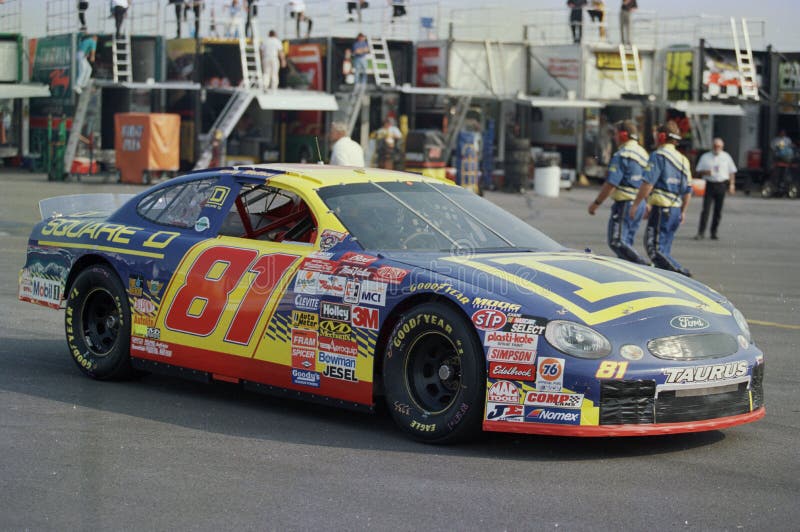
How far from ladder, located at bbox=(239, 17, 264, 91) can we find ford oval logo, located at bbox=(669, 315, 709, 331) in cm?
3020

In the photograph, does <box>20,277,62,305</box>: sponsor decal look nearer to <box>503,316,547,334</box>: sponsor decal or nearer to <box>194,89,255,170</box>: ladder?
<box>503,316,547,334</box>: sponsor decal

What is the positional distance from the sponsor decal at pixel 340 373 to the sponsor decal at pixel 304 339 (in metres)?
0.14

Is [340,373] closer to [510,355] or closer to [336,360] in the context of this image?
[336,360]

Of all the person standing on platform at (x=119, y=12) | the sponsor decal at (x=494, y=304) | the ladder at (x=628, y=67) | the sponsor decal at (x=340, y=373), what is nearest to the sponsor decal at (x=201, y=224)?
the sponsor decal at (x=340, y=373)

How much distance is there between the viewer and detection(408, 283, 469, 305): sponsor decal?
20.2 feet

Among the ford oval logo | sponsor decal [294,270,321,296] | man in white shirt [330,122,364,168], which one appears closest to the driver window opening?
sponsor decal [294,270,321,296]

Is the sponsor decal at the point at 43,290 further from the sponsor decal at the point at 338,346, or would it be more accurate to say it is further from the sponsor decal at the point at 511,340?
the sponsor decal at the point at 511,340

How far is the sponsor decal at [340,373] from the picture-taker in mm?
6547

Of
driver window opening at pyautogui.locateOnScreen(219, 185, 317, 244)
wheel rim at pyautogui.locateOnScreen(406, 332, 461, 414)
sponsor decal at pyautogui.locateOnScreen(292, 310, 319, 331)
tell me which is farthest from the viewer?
driver window opening at pyautogui.locateOnScreen(219, 185, 317, 244)

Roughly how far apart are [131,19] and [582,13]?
44.8ft

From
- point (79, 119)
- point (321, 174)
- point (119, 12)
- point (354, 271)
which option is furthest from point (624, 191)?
point (119, 12)

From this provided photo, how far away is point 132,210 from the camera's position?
8195 mm

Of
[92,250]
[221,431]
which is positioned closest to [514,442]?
[221,431]

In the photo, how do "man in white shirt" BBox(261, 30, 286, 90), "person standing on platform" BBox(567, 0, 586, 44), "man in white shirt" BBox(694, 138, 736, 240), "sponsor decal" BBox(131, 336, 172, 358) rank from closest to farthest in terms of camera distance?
"sponsor decal" BBox(131, 336, 172, 358) → "man in white shirt" BBox(694, 138, 736, 240) → "man in white shirt" BBox(261, 30, 286, 90) → "person standing on platform" BBox(567, 0, 586, 44)
